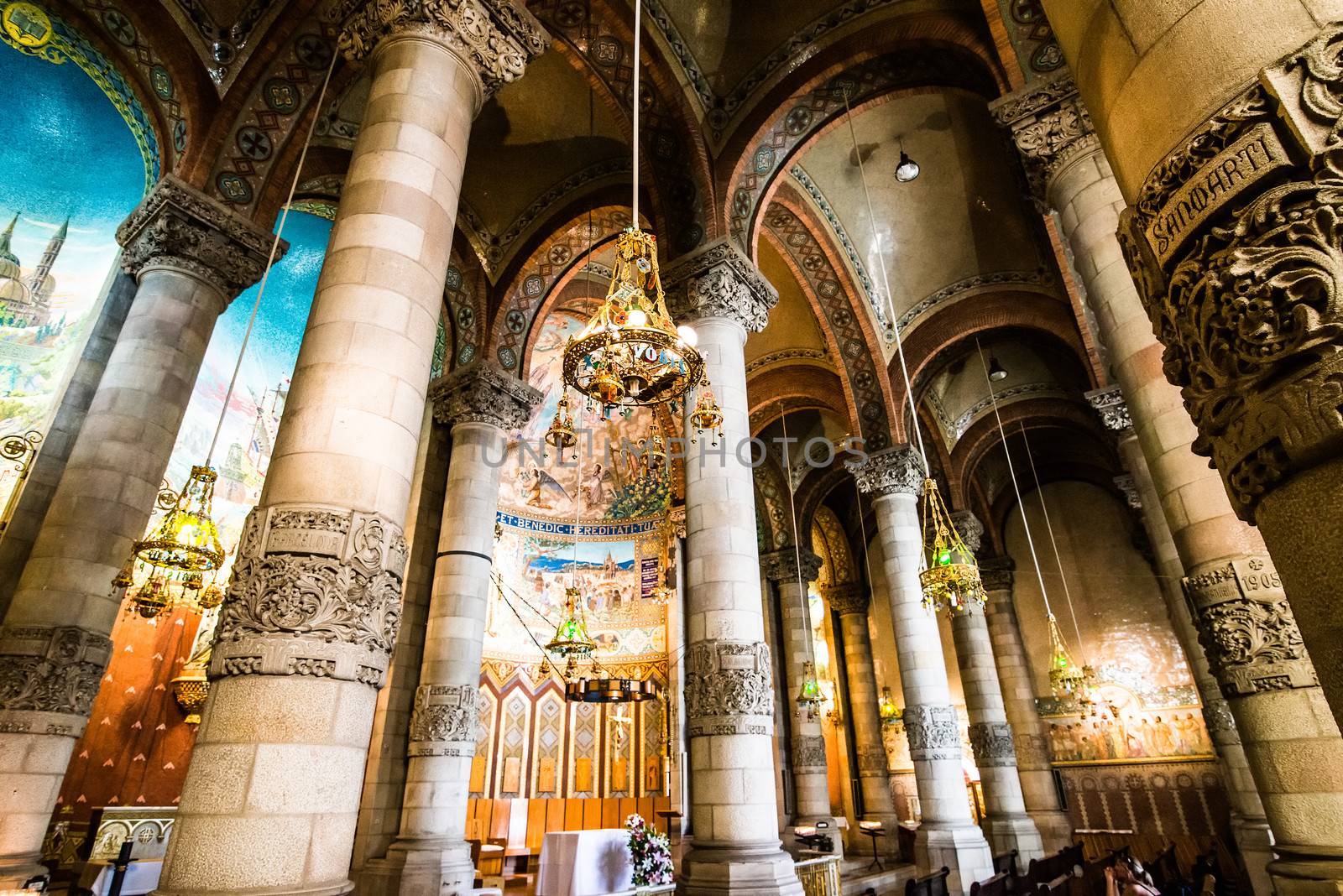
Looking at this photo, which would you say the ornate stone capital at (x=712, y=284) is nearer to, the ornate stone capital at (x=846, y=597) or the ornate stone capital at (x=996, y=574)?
the ornate stone capital at (x=996, y=574)

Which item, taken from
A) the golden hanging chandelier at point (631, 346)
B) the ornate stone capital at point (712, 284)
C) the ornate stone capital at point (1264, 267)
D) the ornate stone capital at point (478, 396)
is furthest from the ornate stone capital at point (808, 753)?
the ornate stone capital at point (1264, 267)

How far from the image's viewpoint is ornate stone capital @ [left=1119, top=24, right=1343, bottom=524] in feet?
4.52

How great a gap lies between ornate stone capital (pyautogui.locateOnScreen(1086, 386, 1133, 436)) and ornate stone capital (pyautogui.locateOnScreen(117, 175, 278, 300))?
1051cm

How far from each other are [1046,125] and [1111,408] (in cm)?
563

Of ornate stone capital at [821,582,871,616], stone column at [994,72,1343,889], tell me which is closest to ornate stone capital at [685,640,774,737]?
stone column at [994,72,1343,889]

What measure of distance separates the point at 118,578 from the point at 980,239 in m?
11.8

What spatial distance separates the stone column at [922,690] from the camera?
9000 millimetres

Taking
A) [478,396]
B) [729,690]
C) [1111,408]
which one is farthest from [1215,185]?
[1111,408]

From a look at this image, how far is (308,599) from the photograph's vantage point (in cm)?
283

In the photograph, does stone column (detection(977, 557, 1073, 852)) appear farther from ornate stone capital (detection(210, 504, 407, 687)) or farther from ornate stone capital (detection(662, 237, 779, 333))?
ornate stone capital (detection(210, 504, 407, 687))

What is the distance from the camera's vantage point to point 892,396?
11.3 metres

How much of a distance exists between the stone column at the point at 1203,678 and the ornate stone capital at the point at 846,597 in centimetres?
860

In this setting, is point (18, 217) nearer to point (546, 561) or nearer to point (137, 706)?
point (137, 706)

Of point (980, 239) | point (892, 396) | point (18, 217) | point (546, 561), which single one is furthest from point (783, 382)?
point (18, 217)
